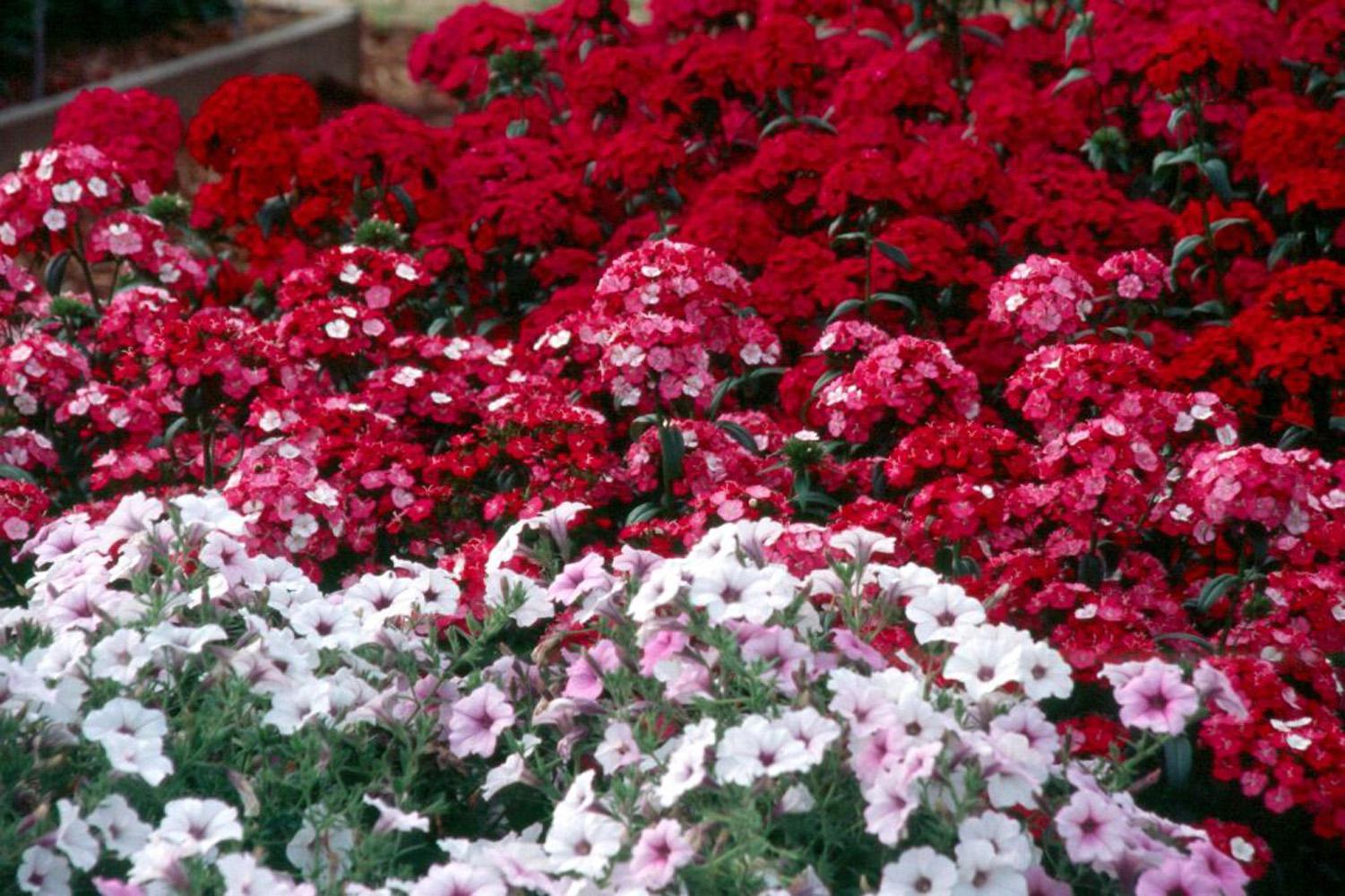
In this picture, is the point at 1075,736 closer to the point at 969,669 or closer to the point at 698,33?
the point at 969,669

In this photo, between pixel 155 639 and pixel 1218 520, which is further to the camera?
pixel 1218 520

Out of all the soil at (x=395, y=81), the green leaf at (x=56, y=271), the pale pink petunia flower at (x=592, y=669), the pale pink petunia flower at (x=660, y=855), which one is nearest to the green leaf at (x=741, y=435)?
the pale pink petunia flower at (x=592, y=669)

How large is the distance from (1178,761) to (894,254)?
1.57m

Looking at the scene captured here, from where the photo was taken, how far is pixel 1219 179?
426 cm

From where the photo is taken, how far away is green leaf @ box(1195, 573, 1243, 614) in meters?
3.10

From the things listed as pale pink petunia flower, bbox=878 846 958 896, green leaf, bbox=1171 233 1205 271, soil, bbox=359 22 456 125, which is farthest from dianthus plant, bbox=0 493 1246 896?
soil, bbox=359 22 456 125

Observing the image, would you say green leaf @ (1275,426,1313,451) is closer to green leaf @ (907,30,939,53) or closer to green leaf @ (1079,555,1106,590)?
green leaf @ (1079,555,1106,590)

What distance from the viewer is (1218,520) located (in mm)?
2832

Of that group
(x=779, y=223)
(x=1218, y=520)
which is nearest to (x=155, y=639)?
(x=1218, y=520)

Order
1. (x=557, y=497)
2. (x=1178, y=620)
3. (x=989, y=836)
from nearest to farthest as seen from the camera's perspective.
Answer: (x=989, y=836), (x=1178, y=620), (x=557, y=497)

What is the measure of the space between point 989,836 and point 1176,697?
425 mm

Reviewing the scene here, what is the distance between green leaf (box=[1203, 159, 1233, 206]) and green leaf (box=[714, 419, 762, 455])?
155cm

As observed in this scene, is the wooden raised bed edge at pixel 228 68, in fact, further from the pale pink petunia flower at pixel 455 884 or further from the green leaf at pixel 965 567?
the pale pink petunia flower at pixel 455 884

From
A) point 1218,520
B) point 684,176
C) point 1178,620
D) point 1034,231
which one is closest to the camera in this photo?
point 1218,520
